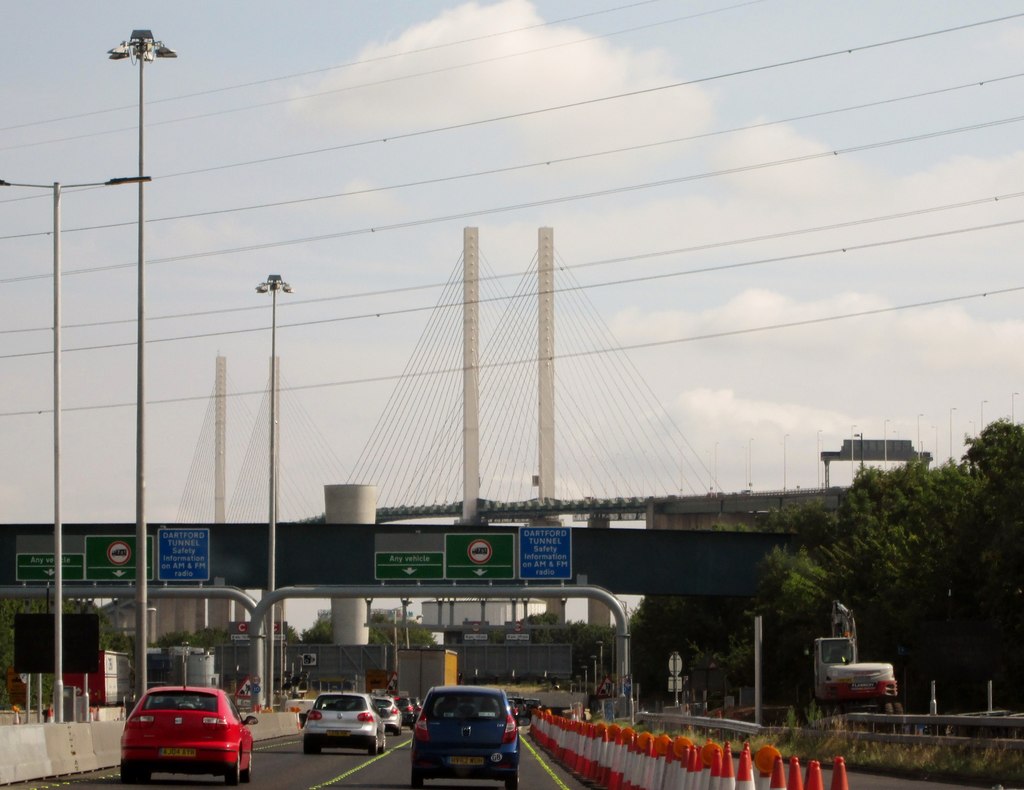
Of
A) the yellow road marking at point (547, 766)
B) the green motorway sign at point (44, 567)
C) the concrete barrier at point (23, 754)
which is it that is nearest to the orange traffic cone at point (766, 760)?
the yellow road marking at point (547, 766)

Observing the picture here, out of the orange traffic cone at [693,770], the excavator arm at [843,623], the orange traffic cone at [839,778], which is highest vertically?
the orange traffic cone at [839,778]

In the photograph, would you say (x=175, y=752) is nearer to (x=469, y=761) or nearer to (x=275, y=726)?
(x=469, y=761)

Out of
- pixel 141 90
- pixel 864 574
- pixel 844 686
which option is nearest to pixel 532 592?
pixel 844 686

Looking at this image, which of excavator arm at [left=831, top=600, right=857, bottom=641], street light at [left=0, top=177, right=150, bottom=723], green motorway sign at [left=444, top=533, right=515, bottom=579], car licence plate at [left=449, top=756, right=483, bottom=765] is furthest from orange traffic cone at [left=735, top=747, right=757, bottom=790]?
green motorway sign at [left=444, top=533, right=515, bottom=579]

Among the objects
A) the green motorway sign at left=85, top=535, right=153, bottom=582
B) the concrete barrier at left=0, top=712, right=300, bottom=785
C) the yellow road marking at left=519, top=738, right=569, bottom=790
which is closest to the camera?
the concrete barrier at left=0, top=712, right=300, bottom=785

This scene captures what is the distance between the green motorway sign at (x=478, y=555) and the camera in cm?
6028

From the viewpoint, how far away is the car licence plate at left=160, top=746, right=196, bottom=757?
25.1 metres

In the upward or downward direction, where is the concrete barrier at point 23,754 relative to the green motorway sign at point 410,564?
downward

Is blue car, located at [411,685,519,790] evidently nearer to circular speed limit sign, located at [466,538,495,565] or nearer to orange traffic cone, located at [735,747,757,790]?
orange traffic cone, located at [735,747,757,790]

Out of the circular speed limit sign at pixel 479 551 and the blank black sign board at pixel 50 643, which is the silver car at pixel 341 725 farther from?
the circular speed limit sign at pixel 479 551

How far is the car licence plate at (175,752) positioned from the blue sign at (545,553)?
35.2m

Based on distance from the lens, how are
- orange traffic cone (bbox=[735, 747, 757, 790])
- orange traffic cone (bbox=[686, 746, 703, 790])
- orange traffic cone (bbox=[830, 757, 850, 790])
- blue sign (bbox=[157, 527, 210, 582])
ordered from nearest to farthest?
orange traffic cone (bbox=[830, 757, 850, 790]), orange traffic cone (bbox=[735, 747, 757, 790]), orange traffic cone (bbox=[686, 746, 703, 790]), blue sign (bbox=[157, 527, 210, 582])

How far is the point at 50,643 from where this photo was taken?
3709cm

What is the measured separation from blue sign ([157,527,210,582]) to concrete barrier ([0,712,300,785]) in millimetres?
27442
